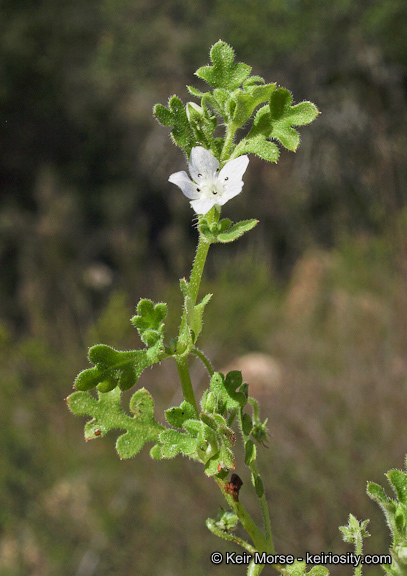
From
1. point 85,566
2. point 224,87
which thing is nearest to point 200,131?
point 224,87

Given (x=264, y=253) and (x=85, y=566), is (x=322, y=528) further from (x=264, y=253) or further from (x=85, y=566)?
(x=264, y=253)

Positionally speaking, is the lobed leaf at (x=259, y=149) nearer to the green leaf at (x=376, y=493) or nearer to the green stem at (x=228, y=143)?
the green stem at (x=228, y=143)

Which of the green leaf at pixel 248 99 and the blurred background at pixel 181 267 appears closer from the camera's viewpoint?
the green leaf at pixel 248 99

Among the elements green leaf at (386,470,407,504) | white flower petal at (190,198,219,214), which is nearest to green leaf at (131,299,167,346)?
white flower petal at (190,198,219,214)

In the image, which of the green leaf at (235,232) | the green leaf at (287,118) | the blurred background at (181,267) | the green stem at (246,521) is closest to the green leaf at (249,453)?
the green stem at (246,521)

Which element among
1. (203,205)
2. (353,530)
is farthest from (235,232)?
(353,530)

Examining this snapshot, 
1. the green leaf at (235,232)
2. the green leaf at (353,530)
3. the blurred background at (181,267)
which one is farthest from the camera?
the blurred background at (181,267)

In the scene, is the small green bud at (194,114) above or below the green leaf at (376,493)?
above

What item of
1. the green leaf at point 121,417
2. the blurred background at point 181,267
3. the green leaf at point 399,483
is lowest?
the green leaf at point 399,483
